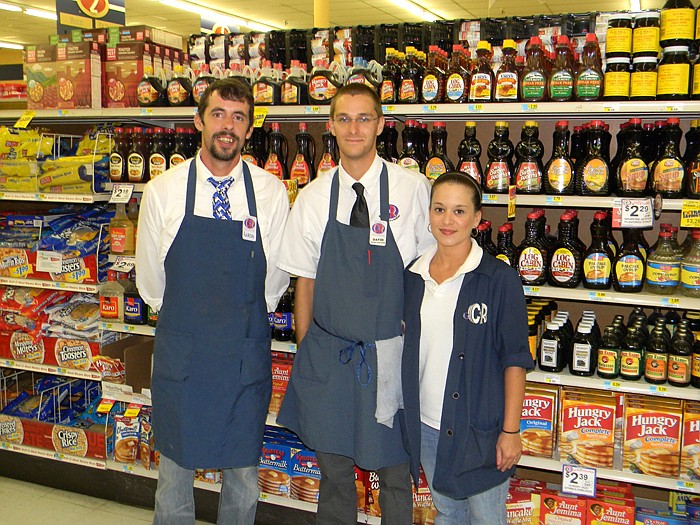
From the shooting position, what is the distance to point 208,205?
2697 millimetres

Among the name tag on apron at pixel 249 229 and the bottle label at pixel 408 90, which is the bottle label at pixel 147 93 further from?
the bottle label at pixel 408 90

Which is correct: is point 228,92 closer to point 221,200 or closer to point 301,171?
point 221,200

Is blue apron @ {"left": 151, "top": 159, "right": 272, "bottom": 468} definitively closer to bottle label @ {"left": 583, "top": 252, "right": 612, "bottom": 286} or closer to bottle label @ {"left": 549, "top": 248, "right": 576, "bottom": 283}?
bottle label @ {"left": 549, "top": 248, "right": 576, "bottom": 283}

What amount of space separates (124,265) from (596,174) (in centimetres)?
243

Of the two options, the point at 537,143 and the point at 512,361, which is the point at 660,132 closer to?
the point at 537,143

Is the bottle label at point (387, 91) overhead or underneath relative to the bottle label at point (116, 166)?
overhead

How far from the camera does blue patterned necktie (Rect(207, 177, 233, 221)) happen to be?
8.84 ft

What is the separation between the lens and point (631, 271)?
2807 mm

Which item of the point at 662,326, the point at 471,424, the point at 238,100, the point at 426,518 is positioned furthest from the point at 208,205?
the point at 662,326

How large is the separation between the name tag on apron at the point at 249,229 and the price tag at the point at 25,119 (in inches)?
69.0

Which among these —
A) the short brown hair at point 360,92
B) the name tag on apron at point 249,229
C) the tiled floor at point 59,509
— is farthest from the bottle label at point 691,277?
the tiled floor at point 59,509

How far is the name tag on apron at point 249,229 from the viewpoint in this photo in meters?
2.68

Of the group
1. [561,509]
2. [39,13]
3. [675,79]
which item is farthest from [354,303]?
[39,13]

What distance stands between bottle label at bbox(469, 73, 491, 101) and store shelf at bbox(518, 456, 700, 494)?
1.63 metres
